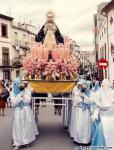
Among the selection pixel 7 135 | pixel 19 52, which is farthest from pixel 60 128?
pixel 19 52

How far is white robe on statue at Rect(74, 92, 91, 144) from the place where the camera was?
10188 millimetres

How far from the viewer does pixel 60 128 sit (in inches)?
512

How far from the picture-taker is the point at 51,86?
11078 mm

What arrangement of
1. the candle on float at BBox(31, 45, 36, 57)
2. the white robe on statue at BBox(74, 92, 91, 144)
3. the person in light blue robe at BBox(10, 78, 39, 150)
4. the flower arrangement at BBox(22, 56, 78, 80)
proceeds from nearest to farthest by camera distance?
1. the person in light blue robe at BBox(10, 78, 39, 150)
2. the white robe on statue at BBox(74, 92, 91, 144)
3. the flower arrangement at BBox(22, 56, 78, 80)
4. the candle on float at BBox(31, 45, 36, 57)

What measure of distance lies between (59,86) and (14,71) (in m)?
40.0

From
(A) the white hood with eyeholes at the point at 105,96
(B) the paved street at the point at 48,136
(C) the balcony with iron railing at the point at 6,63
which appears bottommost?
(B) the paved street at the point at 48,136

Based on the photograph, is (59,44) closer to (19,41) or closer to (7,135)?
(7,135)

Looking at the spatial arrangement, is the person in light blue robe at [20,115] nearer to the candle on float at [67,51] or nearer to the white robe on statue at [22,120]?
the white robe on statue at [22,120]

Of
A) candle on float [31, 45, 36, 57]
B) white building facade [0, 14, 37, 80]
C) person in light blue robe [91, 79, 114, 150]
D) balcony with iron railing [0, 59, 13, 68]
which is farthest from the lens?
white building facade [0, 14, 37, 80]

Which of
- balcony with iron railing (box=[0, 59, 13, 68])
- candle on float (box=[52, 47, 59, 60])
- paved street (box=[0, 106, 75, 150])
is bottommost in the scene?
paved street (box=[0, 106, 75, 150])

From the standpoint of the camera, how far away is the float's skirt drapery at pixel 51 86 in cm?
1104

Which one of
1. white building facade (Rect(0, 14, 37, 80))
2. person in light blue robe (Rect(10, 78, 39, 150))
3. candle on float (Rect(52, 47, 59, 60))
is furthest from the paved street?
white building facade (Rect(0, 14, 37, 80))

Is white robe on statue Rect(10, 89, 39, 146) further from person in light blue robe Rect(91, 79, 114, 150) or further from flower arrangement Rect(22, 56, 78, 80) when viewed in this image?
person in light blue robe Rect(91, 79, 114, 150)

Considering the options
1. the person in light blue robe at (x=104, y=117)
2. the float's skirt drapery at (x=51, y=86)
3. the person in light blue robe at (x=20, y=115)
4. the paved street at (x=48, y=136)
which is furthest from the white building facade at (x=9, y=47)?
the person in light blue robe at (x=104, y=117)
